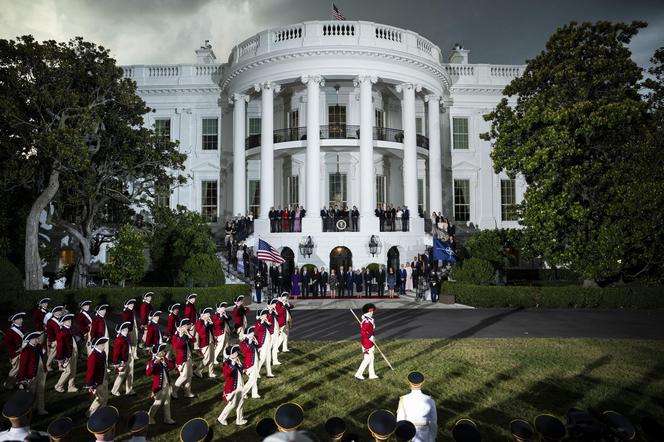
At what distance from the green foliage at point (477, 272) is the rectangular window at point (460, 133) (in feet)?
44.5

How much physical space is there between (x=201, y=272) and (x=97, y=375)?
12797mm

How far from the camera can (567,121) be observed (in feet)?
61.9

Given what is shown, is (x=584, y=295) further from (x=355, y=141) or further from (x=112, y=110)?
(x=112, y=110)

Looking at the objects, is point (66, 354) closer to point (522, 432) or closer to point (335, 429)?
point (335, 429)

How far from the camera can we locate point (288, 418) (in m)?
3.79

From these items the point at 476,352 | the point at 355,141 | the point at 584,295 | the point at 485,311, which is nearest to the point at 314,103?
the point at 355,141

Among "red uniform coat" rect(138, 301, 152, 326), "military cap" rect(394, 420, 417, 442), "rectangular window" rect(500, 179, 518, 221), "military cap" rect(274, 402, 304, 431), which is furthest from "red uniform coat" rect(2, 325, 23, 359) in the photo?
"rectangular window" rect(500, 179, 518, 221)

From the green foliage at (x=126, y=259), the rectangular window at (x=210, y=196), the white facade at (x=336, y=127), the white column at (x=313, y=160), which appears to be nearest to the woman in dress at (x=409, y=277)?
the white facade at (x=336, y=127)

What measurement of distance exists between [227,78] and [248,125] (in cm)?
355

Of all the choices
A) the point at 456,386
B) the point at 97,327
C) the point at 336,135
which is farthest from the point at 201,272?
the point at 456,386

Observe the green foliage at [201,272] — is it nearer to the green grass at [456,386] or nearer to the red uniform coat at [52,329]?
the green grass at [456,386]

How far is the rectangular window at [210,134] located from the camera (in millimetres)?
32219

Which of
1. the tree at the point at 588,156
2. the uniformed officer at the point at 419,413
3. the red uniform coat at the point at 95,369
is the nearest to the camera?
the uniformed officer at the point at 419,413

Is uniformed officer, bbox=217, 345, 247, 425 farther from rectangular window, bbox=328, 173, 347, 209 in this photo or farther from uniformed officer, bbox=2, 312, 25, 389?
rectangular window, bbox=328, 173, 347, 209
